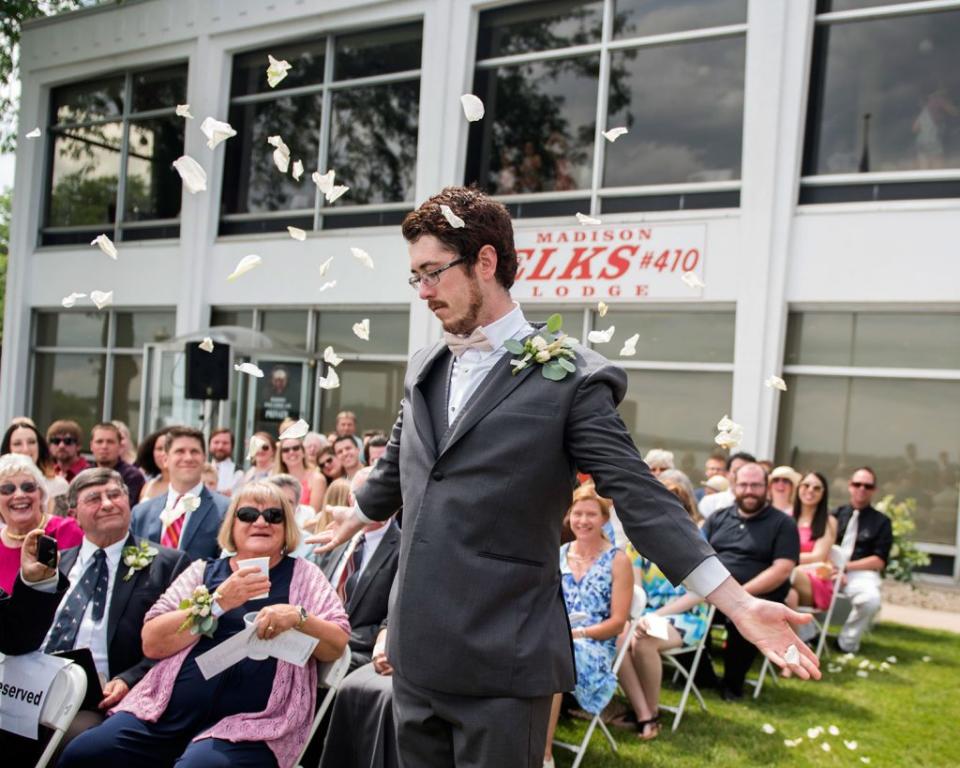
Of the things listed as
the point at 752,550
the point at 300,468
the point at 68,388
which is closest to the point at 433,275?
the point at 752,550

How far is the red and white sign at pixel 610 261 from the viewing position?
12414 millimetres

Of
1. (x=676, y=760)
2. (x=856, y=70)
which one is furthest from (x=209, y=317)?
(x=676, y=760)

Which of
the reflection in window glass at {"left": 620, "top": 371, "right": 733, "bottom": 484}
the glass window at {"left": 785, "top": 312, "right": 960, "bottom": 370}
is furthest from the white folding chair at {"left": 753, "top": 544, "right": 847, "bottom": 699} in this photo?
the reflection in window glass at {"left": 620, "top": 371, "right": 733, "bottom": 484}

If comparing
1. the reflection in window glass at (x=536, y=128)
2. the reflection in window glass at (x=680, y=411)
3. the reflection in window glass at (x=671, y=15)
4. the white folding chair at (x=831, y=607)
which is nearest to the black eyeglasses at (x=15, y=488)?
the white folding chair at (x=831, y=607)

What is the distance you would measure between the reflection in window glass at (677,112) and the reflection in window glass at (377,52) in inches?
137

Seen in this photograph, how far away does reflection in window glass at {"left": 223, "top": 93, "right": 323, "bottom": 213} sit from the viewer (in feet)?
54.0

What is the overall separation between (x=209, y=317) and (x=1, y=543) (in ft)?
41.8

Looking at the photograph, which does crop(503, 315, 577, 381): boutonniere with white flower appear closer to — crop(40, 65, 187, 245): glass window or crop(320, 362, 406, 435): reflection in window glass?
crop(320, 362, 406, 435): reflection in window glass

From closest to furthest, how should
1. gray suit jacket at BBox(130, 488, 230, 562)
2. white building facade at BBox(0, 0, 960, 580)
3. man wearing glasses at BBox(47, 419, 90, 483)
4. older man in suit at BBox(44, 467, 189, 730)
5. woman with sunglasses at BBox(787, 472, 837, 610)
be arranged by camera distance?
1. older man in suit at BBox(44, 467, 189, 730)
2. gray suit jacket at BBox(130, 488, 230, 562)
3. woman with sunglasses at BBox(787, 472, 837, 610)
4. man wearing glasses at BBox(47, 419, 90, 483)
5. white building facade at BBox(0, 0, 960, 580)

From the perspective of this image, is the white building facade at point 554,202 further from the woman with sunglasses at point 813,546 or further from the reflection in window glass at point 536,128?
the woman with sunglasses at point 813,546

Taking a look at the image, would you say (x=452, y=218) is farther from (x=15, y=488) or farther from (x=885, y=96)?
(x=885, y=96)

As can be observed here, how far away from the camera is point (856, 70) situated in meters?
11.8

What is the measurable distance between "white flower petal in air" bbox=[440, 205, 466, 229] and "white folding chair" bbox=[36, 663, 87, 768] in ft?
Answer: 8.89

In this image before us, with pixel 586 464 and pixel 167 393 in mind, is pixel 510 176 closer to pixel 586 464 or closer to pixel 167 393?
pixel 167 393
